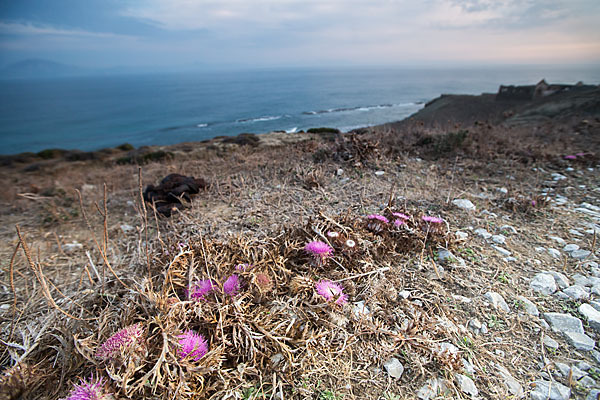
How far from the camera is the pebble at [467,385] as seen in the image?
1339mm

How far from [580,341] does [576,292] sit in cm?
50

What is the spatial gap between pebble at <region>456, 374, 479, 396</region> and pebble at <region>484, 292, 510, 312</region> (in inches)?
26.5

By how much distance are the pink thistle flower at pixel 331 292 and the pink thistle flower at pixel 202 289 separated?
0.64m

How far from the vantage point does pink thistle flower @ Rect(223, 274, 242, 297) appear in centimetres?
163

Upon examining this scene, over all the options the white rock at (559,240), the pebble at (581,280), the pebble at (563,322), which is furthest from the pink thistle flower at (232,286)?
the white rock at (559,240)

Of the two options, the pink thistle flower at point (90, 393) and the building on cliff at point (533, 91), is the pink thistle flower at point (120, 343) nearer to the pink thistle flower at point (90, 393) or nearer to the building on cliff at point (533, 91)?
the pink thistle flower at point (90, 393)

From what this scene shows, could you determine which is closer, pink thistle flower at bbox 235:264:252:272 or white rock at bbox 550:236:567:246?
pink thistle flower at bbox 235:264:252:272

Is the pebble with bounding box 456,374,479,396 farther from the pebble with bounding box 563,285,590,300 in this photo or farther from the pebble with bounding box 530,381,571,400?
the pebble with bounding box 563,285,590,300

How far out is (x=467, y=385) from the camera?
136cm

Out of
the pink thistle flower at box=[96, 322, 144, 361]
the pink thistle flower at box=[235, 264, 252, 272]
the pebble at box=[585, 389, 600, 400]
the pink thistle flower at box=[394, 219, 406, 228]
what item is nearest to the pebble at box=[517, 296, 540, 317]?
the pebble at box=[585, 389, 600, 400]

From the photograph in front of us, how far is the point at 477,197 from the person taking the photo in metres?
3.51

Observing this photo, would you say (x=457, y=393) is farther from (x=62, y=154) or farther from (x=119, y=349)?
(x=62, y=154)

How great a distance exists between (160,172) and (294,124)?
1191 inches

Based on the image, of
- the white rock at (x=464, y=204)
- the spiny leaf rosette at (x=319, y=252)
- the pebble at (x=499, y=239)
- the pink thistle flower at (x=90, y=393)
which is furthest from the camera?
the white rock at (x=464, y=204)
